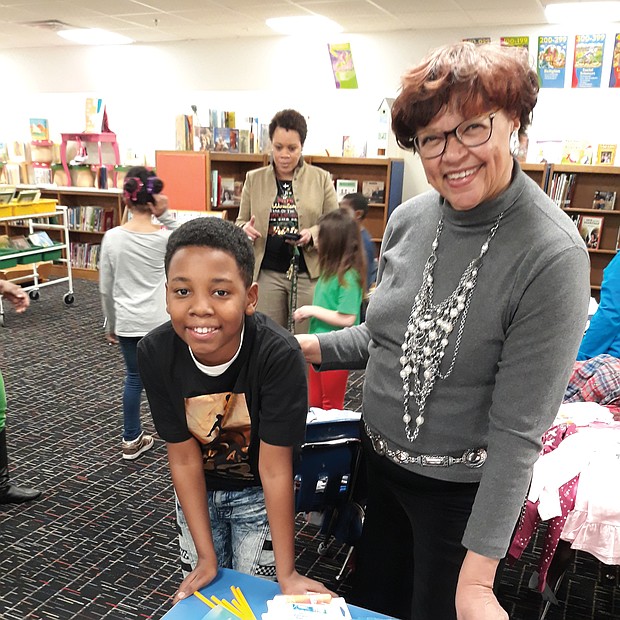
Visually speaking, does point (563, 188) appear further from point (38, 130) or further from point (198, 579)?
point (38, 130)

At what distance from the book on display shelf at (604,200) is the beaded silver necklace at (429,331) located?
17.4 feet

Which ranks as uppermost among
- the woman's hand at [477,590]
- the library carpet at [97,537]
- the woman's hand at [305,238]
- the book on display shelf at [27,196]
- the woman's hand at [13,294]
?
the book on display shelf at [27,196]

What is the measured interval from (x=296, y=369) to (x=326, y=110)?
6134mm

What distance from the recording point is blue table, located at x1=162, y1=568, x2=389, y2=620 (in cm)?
107

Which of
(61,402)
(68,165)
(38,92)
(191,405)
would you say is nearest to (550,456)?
(191,405)

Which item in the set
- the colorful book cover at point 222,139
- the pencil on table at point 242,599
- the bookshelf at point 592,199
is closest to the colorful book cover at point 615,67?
the bookshelf at point 592,199

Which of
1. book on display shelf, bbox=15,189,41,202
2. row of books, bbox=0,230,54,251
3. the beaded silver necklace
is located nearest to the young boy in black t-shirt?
the beaded silver necklace

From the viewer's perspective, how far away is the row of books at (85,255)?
7215 mm

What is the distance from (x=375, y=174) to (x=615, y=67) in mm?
2528

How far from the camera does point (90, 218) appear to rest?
23.7 ft

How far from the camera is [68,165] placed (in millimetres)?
7441

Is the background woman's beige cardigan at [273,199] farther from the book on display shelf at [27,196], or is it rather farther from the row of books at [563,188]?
the row of books at [563,188]

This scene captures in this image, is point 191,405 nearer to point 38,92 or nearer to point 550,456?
point 550,456

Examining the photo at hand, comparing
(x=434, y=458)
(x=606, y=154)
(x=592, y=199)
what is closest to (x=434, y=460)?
(x=434, y=458)
